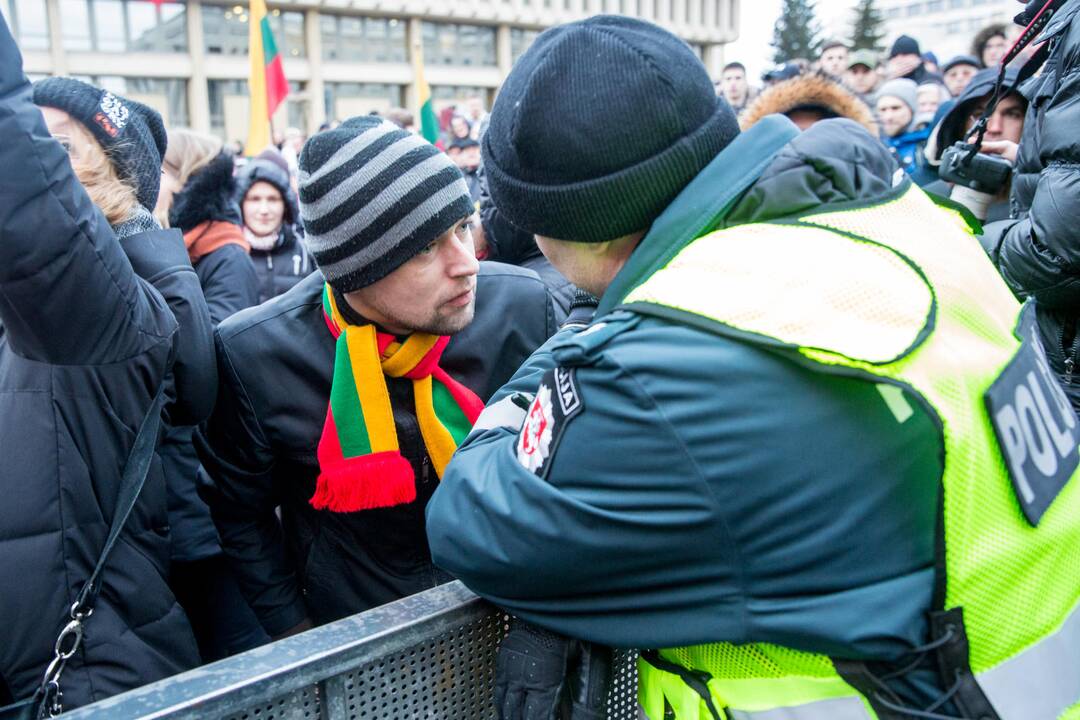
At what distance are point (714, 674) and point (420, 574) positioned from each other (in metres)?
1.15

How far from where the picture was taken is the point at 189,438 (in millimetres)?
2732

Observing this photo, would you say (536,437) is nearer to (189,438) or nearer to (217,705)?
(217,705)

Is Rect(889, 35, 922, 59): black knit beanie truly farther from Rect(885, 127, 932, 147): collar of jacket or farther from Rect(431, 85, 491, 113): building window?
Rect(431, 85, 491, 113): building window

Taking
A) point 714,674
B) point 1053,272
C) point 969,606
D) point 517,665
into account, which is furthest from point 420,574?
point 1053,272

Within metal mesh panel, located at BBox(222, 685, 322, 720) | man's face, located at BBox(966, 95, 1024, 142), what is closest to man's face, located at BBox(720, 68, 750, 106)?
man's face, located at BBox(966, 95, 1024, 142)

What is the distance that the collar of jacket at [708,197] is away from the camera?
125 cm

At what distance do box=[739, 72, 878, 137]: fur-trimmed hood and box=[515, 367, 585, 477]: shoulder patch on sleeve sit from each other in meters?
2.43

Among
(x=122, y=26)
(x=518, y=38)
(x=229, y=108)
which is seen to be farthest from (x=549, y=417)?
(x=518, y=38)

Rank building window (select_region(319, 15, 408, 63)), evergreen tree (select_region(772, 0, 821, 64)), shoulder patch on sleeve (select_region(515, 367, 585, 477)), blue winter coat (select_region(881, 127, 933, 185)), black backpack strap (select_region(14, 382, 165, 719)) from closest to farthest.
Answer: shoulder patch on sleeve (select_region(515, 367, 585, 477)) → black backpack strap (select_region(14, 382, 165, 719)) → blue winter coat (select_region(881, 127, 933, 185)) → building window (select_region(319, 15, 408, 63)) → evergreen tree (select_region(772, 0, 821, 64))

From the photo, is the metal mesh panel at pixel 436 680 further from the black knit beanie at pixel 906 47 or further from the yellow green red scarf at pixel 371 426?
the black knit beanie at pixel 906 47

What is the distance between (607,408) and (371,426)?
1.07 m

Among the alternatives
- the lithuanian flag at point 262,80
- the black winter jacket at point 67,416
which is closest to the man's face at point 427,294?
the black winter jacket at point 67,416

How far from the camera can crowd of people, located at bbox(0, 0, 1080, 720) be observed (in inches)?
42.0

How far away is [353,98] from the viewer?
1394 inches
